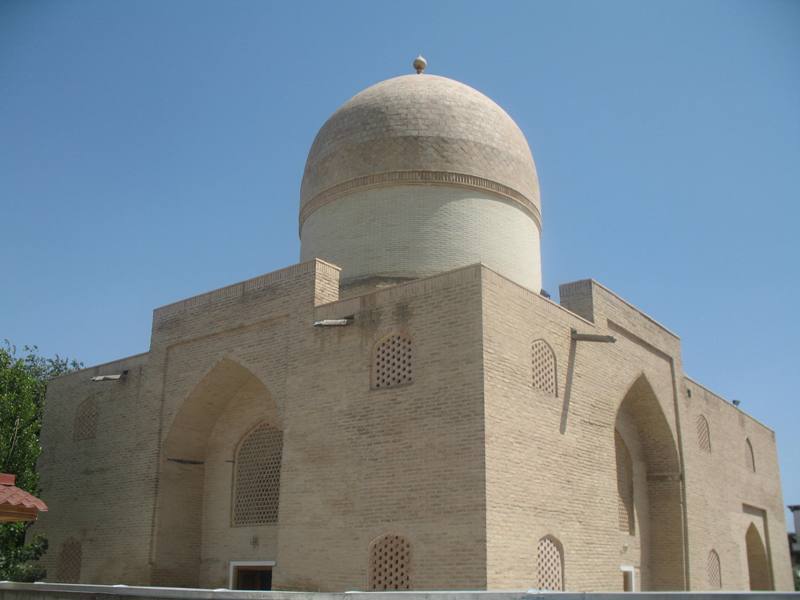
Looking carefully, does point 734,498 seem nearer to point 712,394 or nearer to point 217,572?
point 712,394

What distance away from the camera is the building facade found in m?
9.58

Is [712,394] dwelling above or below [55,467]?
above

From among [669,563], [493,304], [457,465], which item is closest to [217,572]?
[457,465]

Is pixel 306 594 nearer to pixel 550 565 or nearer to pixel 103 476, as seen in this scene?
pixel 550 565

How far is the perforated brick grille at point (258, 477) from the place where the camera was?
12.4 m

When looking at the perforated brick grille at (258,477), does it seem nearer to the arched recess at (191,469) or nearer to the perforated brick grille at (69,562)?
the arched recess at (191,469)

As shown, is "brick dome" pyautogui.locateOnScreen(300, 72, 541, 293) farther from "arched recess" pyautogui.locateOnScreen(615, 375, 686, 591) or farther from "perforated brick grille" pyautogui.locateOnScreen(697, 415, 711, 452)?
"perforated brick grille" pyautogui.locateOnScreen(697, 415, 711, 452)

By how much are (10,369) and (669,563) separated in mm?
11236

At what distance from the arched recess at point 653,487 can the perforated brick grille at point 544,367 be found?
2873 millimetres

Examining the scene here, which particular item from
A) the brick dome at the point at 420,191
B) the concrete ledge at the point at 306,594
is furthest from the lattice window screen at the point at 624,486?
the concrete ledge at the point at 306,594

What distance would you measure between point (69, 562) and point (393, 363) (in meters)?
7.50

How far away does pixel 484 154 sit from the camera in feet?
44.3

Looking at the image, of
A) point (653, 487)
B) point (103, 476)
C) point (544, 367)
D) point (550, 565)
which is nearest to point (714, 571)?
point (653, 487)

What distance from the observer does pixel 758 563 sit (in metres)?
18.2
